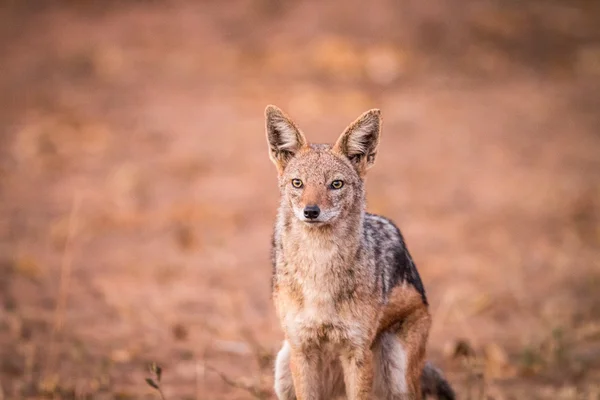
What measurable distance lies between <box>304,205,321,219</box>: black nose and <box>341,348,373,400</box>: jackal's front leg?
0.87 m

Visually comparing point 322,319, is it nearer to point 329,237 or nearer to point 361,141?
point 329,237

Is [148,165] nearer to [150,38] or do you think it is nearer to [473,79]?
[150,38]

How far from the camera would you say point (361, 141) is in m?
5.46

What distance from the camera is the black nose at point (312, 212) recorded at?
16.5ft

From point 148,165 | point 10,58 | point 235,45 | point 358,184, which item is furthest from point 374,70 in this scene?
point 358,184

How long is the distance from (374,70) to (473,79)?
2.09 metres

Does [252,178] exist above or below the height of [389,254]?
above

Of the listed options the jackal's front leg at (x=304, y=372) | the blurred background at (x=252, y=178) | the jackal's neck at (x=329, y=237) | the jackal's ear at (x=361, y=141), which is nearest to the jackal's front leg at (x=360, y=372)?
the jackal's front leg at (x=304, y=372)

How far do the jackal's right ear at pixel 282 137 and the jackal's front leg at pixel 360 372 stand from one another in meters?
1.29

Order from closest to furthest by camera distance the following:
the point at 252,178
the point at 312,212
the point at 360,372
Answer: the point at 312,212
the point at 360,372
the point at 252,178

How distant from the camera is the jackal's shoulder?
5.51 metres

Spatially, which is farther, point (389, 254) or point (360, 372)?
point (389, 254)

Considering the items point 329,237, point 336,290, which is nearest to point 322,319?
point 336,290

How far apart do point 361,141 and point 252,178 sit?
8.48 metres
